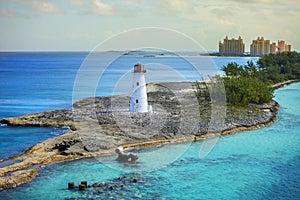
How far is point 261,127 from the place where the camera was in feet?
99.6

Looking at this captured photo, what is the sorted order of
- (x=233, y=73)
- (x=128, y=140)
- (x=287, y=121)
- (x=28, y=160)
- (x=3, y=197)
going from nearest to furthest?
(x=3, y=197), (x=28, y=160), (x=128, y=140), (x=287, y=121), (x=233, y=73)

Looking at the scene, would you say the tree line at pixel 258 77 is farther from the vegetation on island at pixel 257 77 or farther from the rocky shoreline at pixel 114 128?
the rocky shoreline at pixel 114 128

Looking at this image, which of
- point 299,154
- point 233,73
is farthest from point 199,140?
point 233,73

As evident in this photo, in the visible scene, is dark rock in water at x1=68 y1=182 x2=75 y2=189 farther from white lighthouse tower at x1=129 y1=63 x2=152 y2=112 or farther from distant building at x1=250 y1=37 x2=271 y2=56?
distant building at x1=250 y1=37 x2=271 y2=56

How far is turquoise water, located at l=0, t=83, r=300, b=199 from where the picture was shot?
1731cm

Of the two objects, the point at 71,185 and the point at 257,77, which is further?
the point at 257,77

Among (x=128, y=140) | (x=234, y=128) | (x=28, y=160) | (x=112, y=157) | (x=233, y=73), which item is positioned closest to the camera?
(x=28, y=160)

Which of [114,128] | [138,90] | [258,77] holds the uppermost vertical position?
[138,90]

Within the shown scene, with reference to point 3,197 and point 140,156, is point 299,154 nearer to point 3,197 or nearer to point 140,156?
point 140,156

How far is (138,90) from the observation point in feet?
97.3

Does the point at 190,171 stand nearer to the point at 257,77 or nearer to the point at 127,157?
the point at 127,157

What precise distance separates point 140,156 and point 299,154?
890 cm

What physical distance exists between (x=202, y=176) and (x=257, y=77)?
133ft

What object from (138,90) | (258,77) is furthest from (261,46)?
(138,90)
